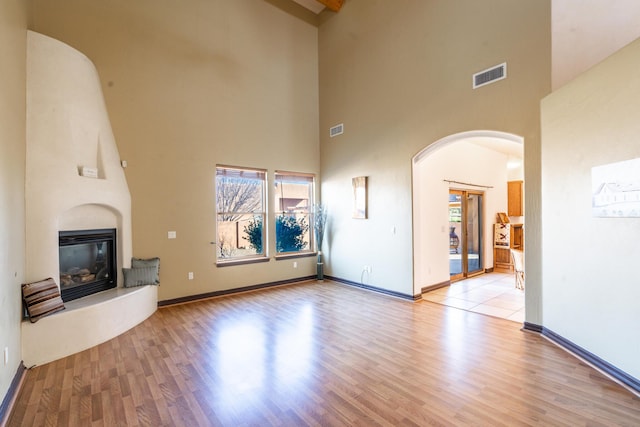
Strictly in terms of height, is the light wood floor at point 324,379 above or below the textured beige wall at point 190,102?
below

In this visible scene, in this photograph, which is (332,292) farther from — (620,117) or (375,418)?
(620,117)

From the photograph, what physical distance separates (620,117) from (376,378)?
10.3 ft

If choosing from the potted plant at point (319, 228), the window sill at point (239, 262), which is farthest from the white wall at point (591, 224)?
the window sill at point (239, 262)

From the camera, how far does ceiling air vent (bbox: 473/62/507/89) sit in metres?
4.10

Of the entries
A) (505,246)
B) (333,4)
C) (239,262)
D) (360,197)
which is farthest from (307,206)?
(505,246)

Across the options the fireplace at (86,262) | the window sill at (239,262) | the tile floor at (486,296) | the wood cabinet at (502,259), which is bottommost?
the tile floor at (486,296)

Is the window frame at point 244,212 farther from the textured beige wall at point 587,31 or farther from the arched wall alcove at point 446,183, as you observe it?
the textured beige wall at point 587,31

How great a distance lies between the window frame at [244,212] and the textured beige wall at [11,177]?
9.28 feet

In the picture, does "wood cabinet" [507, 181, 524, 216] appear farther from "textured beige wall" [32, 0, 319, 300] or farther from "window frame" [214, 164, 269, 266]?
"window frame" [214, 164, 269, 266]

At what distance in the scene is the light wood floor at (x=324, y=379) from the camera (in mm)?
2275

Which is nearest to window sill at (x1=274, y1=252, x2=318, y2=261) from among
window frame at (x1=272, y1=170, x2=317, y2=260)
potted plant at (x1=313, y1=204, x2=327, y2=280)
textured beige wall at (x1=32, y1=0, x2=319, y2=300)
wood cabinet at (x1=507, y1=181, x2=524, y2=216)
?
window frame at (x1=272, y1=170, x2=317, y2=260)

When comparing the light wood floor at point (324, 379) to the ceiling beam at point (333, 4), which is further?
the ceiling beam at point (333, 4)

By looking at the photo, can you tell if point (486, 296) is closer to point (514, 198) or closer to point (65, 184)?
point (514, 198)

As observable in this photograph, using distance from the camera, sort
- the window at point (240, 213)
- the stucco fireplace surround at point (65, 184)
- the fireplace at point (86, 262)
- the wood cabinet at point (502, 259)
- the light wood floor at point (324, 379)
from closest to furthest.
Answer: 1. the light wood floor at point (324, 379)
2. the stucco fireplace surround at point (65, 184)
3. the fireplace at point (86, 262)
4. the window at point (240, 213)
5. the wood cabinet at point (502, 259)
